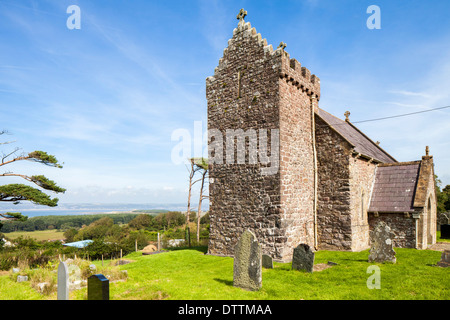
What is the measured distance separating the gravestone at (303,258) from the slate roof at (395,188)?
26.3 feet

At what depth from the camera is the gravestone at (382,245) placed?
35.3 ft

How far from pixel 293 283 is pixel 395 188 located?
1116 cm

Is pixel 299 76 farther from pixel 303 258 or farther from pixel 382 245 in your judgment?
pixel 303 258

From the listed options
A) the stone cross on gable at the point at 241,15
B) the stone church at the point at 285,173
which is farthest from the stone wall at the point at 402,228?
the stone cross on gable at the point at 241,15

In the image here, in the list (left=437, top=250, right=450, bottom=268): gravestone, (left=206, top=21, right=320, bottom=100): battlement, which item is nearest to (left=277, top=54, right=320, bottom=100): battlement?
(left=206, top=21, right=320, bottom=100): battlement

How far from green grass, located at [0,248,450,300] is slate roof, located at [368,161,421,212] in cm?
355

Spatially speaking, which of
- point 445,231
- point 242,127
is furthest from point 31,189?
point 445,231

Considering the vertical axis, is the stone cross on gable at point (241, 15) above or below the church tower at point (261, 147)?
above

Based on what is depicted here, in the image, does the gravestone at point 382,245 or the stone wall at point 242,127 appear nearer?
the gravestone at point 382,245

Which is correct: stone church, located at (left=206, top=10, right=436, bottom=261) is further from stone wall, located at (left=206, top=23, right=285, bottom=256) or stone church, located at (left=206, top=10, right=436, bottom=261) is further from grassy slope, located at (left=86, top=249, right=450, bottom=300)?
grassy slope, located at (left=86, top=249, right=450, bottom=300)

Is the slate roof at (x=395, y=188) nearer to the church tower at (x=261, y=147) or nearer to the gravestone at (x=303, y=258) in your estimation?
the church tower at (x=261, y=147)

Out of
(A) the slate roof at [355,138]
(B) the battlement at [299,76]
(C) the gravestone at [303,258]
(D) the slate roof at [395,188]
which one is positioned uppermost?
(B) the battlement at [299,76]

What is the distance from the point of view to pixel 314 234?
571 inches

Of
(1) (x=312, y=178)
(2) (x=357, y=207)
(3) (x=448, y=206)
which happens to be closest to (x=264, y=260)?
(1) (x=312, y=178)
